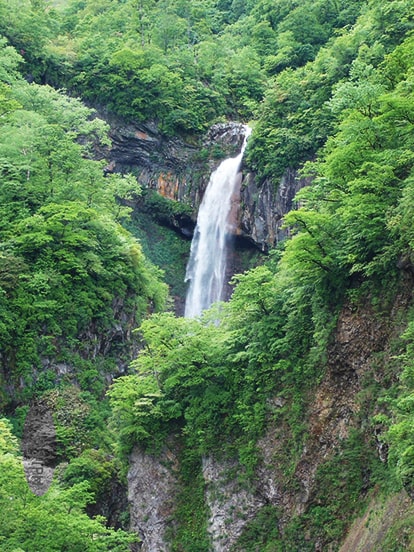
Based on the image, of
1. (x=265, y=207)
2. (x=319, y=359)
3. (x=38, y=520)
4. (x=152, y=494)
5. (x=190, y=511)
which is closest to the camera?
(x=38, y=520)

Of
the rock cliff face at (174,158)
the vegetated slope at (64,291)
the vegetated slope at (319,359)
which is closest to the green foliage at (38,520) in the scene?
the vegetated slope at (64,291)

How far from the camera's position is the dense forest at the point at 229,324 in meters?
14.2

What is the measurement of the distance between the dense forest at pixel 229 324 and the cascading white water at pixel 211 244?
7.79ft

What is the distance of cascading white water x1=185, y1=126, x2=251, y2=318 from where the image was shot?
119 feet

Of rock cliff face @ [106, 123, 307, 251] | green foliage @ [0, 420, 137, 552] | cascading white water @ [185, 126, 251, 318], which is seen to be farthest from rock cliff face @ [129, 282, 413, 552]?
rock cliff face @ [106, 123, 307, 251]

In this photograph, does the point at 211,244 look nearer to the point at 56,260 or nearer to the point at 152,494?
the point at 56,260

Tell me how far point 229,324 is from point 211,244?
18.7m

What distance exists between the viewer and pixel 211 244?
123 ft

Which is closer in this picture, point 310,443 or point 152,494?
point 310,443

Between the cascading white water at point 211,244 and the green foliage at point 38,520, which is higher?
the cascading white water at point 211,244

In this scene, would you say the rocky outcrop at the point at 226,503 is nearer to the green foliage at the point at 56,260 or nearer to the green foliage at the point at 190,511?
the green foliage at the point at 190,511

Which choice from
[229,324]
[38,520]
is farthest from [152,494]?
[229,324]

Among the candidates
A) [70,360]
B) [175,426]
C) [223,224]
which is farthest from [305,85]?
[175,426]

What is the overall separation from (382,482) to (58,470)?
11621mm
